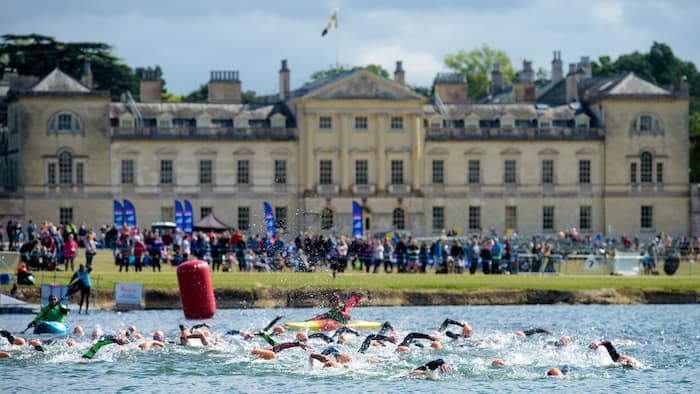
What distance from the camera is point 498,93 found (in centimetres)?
10138

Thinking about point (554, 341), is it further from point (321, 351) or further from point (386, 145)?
point (386, 145)

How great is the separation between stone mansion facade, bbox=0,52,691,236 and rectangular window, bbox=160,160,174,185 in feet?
0.26

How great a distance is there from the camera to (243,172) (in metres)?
85.2

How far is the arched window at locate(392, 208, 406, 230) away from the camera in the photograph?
Result: 280ft

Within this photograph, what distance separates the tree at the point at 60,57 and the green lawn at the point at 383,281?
4733cm

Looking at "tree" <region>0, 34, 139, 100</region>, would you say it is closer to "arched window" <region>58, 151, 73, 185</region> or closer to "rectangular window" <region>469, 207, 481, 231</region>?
"arched window" <region>58, 151, 73, 185</region>

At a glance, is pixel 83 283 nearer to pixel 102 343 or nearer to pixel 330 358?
pixel 102 343

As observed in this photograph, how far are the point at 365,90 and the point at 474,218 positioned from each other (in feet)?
32.5

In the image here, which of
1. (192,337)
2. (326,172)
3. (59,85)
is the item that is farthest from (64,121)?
(192,337)

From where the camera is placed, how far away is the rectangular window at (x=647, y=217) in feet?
286

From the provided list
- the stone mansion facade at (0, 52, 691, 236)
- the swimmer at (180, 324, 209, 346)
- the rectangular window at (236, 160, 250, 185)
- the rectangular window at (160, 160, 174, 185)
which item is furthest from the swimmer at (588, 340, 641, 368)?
the rectangular window at (160, 160, 174, 185)

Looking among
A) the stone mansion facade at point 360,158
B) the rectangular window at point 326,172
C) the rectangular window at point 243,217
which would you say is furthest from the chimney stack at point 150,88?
the rectangular window at point 326,172

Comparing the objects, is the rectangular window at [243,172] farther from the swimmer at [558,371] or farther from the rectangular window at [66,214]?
the swimmer at [558,371]

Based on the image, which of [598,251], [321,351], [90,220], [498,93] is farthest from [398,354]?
[498,93]
